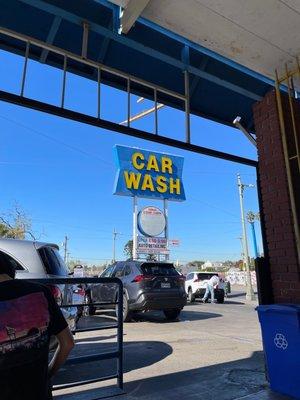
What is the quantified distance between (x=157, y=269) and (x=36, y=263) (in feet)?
22.4

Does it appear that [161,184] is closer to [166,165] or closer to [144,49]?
[166,165]

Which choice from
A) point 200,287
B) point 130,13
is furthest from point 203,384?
point 200,287

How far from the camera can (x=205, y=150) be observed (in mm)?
5277

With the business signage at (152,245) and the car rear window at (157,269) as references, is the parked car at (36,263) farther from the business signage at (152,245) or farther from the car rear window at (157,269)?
the business signage at (152,245)

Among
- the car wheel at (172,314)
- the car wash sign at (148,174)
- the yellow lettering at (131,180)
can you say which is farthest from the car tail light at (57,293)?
the yellow lettering at (131,180)

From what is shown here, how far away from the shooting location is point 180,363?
6.14 metres

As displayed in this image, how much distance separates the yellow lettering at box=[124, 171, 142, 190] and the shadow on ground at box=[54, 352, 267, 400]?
61.4 ft

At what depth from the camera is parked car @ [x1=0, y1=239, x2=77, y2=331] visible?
5.32 meters

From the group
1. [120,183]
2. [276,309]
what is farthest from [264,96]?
[120,183]

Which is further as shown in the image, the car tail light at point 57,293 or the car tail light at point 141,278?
the car tail light at point 141,278

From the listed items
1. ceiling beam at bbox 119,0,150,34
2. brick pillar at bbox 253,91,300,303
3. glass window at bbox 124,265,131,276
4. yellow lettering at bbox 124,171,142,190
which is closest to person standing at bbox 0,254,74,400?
ceiling beam at bbox 119,0,150,34

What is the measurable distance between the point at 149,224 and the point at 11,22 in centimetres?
2133

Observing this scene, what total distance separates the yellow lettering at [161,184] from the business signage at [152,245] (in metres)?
3.08

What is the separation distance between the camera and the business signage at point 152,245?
24719mm
